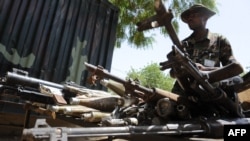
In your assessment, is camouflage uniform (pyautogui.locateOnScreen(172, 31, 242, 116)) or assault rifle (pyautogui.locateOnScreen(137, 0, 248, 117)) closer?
assault rifle (pyautogui.locateOnScreen(137, 0, 248, 117))

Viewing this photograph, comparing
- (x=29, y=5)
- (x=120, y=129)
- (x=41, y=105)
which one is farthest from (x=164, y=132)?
(x=29, y=5)

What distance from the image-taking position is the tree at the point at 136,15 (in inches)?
316

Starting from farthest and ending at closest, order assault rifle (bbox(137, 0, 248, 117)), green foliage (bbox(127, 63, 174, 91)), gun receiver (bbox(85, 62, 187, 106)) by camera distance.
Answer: green foliage (bbox(127, 63, 174, 91)) → gun receiver (bbox(85, 62, 187, 106)) → assault rifle (bbox(137, 0, 248, 117))

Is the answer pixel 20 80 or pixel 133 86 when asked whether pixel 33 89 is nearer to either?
pixel 20 80

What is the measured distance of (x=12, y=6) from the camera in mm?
3902

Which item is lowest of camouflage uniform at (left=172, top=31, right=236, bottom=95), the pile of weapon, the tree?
the pile of weapon

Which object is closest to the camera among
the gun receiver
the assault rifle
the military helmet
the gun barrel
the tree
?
the assault rifle

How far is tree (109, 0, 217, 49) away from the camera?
26.3 feet

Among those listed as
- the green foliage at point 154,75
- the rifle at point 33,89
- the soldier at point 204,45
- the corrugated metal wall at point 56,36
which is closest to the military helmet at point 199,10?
the soldier at point 204,45

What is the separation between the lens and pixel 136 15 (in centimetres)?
820

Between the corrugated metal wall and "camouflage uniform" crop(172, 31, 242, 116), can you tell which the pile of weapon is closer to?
"camouflage uniform" crop(172, 31, 242, 116)

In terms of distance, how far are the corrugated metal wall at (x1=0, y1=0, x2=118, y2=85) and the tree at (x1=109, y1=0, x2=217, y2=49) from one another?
2.52 m

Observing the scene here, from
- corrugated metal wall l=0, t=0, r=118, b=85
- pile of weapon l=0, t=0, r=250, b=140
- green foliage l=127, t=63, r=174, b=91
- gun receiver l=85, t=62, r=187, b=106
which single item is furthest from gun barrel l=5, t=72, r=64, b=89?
green foliage l=127, t=63, r=174, b=91

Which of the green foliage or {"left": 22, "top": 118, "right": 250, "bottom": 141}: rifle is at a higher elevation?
the green foliage
